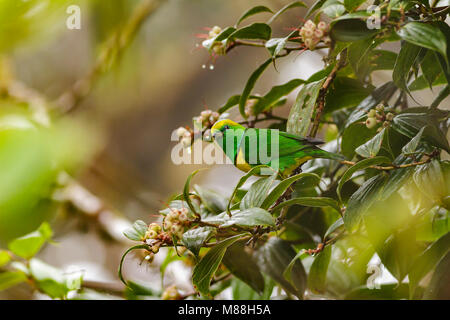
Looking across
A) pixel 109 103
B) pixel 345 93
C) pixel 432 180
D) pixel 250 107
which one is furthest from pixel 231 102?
pixel 109 103

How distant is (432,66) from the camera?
1.43 ft

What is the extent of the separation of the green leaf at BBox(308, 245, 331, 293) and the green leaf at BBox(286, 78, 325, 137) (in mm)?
121

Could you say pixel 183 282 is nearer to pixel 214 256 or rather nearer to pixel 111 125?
pixel 214 256

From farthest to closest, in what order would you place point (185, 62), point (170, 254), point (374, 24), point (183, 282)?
point (185, 62) → point (183, 282) → point (170, 254) → point (374, 24)

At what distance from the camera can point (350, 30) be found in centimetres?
34

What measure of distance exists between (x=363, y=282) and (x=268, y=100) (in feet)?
0.88

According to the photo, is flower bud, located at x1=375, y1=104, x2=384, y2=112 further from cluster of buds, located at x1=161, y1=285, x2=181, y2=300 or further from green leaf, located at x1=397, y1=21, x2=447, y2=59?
cluster of buds, located at x1=161, y1=285, x2=181, y2=300

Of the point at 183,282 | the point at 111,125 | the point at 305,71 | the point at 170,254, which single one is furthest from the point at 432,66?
the point at 111,125

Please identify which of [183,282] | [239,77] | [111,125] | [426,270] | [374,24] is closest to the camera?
[374,24]

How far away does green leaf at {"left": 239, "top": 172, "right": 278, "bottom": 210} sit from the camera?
38cm

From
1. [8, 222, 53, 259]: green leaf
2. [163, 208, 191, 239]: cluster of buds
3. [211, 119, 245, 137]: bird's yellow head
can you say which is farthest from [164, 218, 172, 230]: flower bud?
[8, 222, 53, 259]: green leaf

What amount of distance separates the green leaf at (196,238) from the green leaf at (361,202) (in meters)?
0.12
